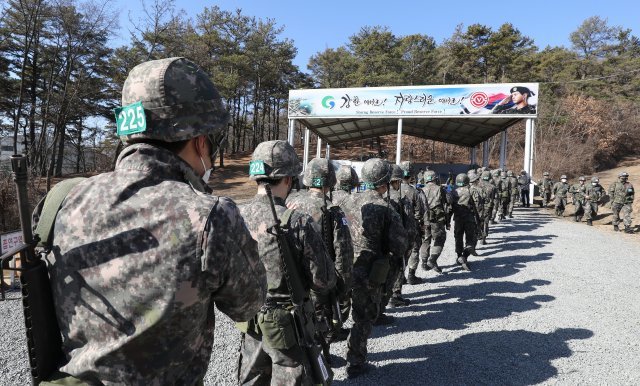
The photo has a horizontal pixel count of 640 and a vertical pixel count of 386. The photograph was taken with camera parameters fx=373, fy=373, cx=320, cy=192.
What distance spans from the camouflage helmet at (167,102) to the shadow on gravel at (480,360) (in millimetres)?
3218

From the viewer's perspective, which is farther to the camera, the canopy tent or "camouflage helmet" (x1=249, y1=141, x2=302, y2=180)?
the canopy tent

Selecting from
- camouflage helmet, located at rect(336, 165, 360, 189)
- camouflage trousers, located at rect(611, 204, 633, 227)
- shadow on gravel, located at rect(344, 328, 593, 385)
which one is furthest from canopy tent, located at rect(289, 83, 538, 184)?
shadow on gravel, located at rect(344, 328, 593, 385)

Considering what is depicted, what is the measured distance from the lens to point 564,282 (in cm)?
712

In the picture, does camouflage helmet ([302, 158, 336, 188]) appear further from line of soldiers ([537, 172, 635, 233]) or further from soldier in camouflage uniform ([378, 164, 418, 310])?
line of soldiers ([537, 172, 635, 233])

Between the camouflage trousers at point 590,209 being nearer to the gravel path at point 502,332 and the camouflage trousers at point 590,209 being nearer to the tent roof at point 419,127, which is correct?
the tent roof at point 419,127

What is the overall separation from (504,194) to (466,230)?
297 inches

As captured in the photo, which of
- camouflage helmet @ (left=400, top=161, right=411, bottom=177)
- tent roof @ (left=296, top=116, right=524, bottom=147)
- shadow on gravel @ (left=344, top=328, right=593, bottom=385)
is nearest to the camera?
shadow on gravel @ (left=344, top=328, right=593, bottom=385)

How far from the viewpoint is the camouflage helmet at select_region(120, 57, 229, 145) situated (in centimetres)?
126

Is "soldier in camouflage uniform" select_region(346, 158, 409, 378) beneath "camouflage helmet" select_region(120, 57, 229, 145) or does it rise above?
beneath

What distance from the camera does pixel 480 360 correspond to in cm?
409

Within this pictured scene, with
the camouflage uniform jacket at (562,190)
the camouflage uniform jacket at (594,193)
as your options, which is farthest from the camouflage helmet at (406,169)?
the camouflage uniform jacket at (562,190)

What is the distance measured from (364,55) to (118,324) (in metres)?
43.0

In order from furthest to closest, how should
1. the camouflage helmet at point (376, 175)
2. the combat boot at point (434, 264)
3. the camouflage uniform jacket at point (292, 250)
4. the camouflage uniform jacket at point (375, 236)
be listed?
the combat boot at point (434, 264)
the camouflage helmet at point (376, 175)
the camouflage uniform jacket at point (375, 236)
the camouflage uniform jacket at point (292, 250)

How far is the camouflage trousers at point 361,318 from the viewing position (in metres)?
3.74
